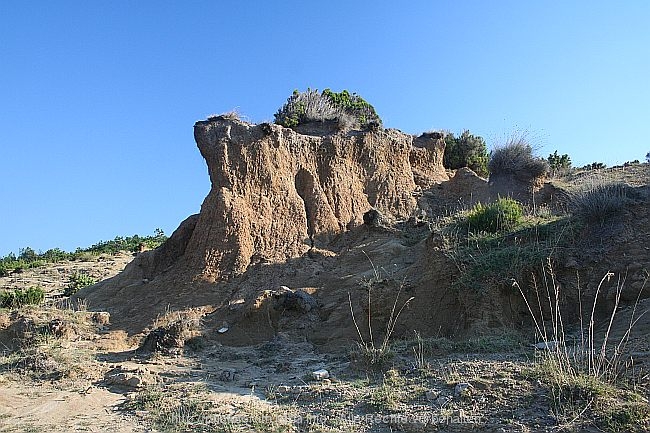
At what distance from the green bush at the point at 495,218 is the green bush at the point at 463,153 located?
326 inches

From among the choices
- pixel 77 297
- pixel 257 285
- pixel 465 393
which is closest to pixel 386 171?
pixel 257 285

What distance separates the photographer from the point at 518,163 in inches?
684

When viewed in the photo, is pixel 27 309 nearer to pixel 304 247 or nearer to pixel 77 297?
pixel 77 297

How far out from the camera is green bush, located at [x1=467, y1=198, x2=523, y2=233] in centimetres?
1134

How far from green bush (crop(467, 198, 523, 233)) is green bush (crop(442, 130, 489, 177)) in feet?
27.2

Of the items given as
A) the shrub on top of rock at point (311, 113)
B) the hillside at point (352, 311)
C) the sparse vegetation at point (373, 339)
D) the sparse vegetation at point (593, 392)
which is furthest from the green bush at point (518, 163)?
the sparse vegetation at point (593, 392)

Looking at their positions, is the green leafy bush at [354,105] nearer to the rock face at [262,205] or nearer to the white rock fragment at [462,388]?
the rock face at [262,205]

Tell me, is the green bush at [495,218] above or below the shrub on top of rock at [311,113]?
Result: below

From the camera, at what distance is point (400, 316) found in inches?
398

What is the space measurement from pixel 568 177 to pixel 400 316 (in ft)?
42.1

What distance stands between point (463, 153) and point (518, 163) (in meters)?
2.87

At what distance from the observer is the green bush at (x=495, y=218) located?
37.2 feet

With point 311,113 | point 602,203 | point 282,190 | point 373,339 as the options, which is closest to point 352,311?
point 373,339

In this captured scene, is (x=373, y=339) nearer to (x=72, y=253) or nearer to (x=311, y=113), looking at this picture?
(x=311, y=113)
